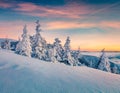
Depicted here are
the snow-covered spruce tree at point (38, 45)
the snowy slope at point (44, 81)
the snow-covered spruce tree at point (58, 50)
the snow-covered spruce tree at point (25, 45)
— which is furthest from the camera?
the snow-covered spruce tree at point (58, 50)

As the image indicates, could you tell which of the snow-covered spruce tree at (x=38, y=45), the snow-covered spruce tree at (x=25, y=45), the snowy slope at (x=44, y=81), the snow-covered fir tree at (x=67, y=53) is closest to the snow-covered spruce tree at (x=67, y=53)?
the snow-covered fir tree at (x=67, y=53)

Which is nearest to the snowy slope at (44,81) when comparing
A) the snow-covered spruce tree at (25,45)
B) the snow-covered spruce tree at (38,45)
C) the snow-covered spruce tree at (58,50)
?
the snow-covered spruce tree at (25,45)

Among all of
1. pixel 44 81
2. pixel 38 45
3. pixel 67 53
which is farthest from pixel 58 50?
pixel 44 81

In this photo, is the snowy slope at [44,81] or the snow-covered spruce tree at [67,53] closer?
the snowy slope at [44,81]

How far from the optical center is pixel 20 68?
17625 millimetres

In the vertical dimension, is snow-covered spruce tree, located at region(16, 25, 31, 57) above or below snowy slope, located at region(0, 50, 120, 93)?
above

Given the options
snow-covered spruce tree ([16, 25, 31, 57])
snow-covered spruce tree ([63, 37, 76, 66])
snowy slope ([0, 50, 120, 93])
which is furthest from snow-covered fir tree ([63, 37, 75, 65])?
snowy slope ([0, 50, 120, 93])

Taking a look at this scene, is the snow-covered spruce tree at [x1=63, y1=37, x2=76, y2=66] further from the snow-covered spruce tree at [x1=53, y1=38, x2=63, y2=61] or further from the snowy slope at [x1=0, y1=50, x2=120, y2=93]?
the snowy slope at [x1=0, y1=50, x2=120, y2=93]

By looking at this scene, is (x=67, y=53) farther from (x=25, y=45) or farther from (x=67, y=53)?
(x=25, y=45)

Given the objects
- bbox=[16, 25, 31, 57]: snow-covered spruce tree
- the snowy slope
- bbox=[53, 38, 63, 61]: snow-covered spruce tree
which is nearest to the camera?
the snowy slope

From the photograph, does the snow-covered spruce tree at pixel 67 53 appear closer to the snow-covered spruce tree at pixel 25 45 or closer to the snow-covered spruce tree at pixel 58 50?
the snow-covered spruce tree at pixel 58 50

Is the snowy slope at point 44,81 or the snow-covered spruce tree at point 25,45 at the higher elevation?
the snow-covered spruce tree at point 25,45

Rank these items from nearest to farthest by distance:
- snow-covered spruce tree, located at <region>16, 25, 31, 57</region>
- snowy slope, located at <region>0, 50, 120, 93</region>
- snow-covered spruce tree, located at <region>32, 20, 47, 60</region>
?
snowy slope, located at <region>0, 50, 120, 93</region> < snow-covered spruce tree, located at <region>16, 25, 31, 57</region> < snow-covered spruce tree, located at <region>32, 20, 47, 60</region>

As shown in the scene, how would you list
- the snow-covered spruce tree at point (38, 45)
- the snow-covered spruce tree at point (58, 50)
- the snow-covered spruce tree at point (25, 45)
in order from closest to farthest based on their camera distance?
1. the snow-covered spruce tree at point (25, 45)
2. the snow-covered spruce tree at point (38, 45)
3. the snow-covered spruce tree at point (58, 50)
